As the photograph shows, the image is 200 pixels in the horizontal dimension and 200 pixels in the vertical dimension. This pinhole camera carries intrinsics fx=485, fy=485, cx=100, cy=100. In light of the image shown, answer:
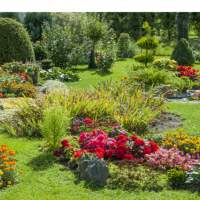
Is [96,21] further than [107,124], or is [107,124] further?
[96,21]

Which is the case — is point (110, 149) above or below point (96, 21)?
below

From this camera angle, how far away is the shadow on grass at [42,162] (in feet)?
26.9

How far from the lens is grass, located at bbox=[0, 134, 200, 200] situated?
6969mm

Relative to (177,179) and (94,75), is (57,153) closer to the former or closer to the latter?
(177,179)

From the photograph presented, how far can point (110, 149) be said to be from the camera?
8.59m

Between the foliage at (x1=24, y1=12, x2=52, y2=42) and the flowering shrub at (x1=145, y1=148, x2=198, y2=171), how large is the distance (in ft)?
67.0

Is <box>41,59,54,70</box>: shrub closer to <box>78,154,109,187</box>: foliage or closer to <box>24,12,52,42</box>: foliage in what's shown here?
<box>24,12,52,42</box>: foliage

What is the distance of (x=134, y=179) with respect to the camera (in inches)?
297

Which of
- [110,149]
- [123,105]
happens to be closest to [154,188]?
[110,149]

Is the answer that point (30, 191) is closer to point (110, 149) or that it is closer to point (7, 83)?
point (110, 149)

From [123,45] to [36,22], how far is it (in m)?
5.23

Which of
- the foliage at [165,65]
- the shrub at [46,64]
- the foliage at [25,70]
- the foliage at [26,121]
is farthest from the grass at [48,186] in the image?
the shrub at [46,64]

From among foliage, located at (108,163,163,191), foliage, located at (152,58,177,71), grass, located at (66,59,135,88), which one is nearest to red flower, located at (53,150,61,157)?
foliage, located at (108,163,163,191)

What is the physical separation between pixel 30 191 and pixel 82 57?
57.2ft
